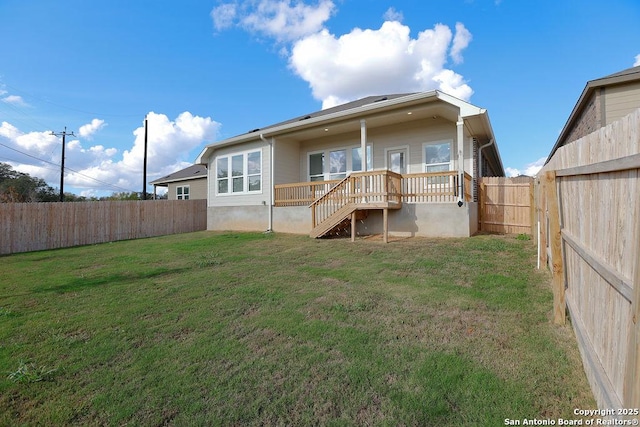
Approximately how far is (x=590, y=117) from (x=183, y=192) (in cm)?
2358

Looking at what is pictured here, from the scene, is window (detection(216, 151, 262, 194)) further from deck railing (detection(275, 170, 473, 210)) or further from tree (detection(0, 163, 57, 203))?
tree (detection(0, 163, 57, 203))

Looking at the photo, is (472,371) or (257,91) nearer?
(472,371)

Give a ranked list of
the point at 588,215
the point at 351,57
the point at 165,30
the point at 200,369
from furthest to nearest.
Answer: the point at 351,57, the point at 165,30, the point at 200,369, the point at 588,215

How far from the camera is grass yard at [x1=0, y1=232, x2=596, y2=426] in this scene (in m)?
2.14

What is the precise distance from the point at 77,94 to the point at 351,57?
1656 cm

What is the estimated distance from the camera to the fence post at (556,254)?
327 centimetres

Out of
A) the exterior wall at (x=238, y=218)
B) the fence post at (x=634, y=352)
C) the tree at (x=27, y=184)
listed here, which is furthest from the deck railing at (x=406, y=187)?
the tree at (x=27, y=184)

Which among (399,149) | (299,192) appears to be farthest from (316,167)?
(399,149)

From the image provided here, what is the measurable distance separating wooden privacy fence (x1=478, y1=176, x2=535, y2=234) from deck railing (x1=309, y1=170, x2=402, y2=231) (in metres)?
3.66

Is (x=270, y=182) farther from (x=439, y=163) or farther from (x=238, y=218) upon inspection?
(x=439, y=163)

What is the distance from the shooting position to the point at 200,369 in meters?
2.67

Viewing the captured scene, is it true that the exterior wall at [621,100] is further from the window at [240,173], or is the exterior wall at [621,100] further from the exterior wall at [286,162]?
the window at [240,173]

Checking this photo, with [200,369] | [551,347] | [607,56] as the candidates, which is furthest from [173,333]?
[607,56]

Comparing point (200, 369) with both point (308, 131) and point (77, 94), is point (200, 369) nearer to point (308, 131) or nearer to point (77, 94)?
point (308, 131)
